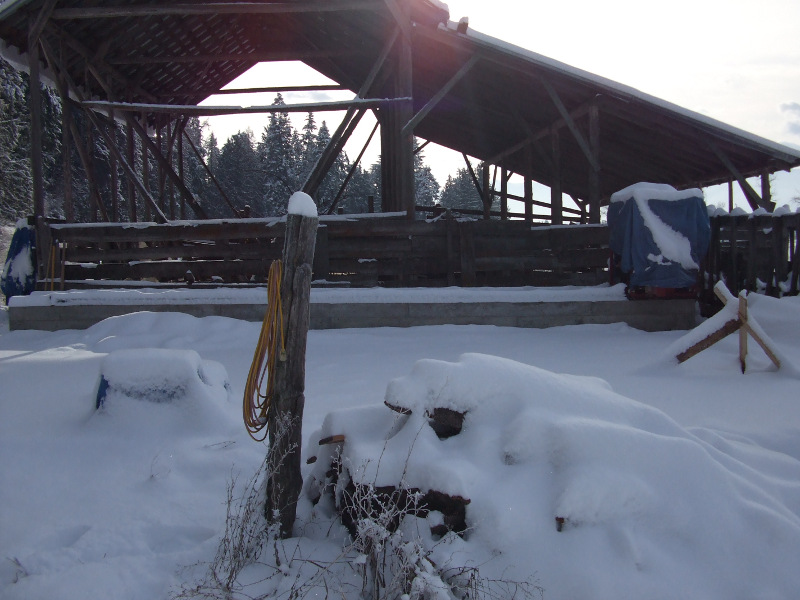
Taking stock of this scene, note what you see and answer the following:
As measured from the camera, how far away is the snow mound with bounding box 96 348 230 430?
393cm

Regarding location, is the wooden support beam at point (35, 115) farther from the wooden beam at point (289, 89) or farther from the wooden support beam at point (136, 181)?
the wooden beam at point (289, 89)

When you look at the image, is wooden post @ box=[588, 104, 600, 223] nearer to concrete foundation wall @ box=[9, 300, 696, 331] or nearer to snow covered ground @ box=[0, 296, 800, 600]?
concrete foundation wall @ box=[9, 300, 696, 331]

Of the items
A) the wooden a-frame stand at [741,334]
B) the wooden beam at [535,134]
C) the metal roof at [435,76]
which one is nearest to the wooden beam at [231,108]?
the metal roof at [435,76]

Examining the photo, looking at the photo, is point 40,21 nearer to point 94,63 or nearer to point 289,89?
point 94,63

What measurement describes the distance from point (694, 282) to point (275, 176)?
132 feet

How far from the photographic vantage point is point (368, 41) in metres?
12.4

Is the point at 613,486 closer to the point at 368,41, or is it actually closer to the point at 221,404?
the point at 221,404

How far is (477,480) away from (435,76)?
1251 centimetres

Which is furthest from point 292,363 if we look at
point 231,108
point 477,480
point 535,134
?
point 535,134

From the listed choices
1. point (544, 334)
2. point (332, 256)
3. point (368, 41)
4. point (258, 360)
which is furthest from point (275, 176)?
point (258, 360)

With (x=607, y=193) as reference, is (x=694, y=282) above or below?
below

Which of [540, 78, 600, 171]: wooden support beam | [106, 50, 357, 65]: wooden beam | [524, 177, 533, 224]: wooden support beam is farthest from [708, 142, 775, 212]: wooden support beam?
[106, 50, 357, 65]: wooden beam

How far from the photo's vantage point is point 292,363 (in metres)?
2.83

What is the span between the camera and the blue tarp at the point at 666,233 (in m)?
7.66
